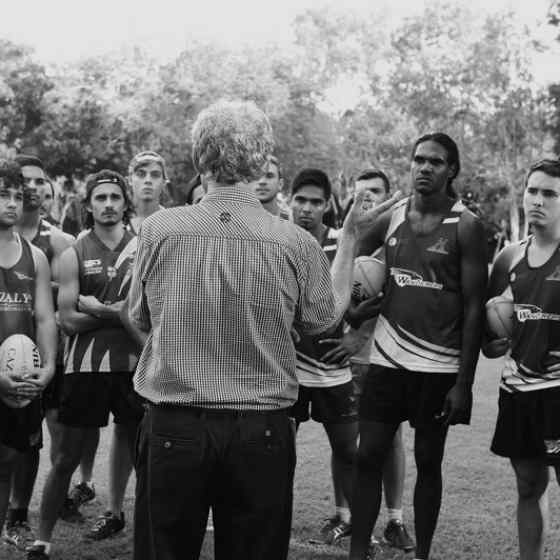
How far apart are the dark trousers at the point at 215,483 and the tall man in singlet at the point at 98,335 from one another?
8.05ft

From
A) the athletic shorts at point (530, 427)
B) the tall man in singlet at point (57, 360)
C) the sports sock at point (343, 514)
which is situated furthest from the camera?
the sports sock at point (343, 514)

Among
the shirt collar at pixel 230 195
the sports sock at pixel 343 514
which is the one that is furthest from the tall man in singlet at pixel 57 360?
the shirt collar at pixel 230 195

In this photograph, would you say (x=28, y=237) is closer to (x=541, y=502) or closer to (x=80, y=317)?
(x=80, y=317)

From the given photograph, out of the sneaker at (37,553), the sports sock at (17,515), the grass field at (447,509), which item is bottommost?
the grass field at (447,509)

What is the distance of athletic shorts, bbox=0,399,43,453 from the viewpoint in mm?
5266

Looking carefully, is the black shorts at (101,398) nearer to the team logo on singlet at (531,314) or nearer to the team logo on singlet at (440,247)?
the team logo on singlet at (440,247)

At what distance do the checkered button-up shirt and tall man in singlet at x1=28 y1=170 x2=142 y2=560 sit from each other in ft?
8.20

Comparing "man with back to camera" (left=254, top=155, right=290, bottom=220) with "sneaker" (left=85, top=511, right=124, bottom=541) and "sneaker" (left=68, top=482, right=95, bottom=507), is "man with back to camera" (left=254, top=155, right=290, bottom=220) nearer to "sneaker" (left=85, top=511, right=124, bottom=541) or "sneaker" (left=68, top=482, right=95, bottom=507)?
"sneaker" (left=85, top=511, right=124, bottom=541)

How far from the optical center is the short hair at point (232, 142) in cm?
345

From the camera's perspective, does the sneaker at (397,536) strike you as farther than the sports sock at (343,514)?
No

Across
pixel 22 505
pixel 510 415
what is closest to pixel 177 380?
Result: pixel 510 415

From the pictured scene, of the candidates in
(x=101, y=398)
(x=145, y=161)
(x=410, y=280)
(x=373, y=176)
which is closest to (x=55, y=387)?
(x=101, y=398)

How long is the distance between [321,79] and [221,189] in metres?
51.5

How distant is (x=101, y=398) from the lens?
6.07m
